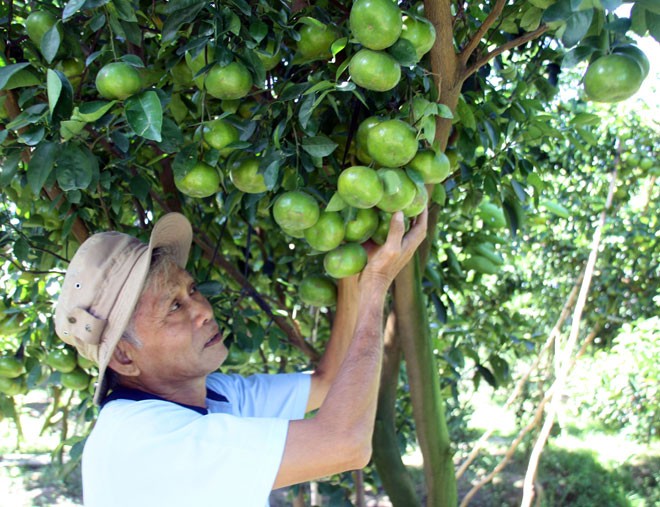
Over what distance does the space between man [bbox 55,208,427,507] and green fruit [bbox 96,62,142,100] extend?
0.50m

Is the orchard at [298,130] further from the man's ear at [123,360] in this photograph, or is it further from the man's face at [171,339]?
the man's ear at [123,360]

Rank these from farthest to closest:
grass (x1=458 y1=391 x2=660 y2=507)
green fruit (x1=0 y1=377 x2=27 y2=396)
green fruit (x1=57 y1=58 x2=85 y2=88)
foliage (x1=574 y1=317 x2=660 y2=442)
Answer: grass (x1=458 y1=391 x2=660 y2=507)
foliage (x1=574 y1=317 x2=660 y2=442)
green fruit (x1=0 y1=377 x2=27 y2=396)
green fruit (x1=57 y1=58 x2=85 y2=88)

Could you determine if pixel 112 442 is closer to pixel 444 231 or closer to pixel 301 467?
pixel 301 467

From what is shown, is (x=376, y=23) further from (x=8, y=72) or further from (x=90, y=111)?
(x=8, y=72)

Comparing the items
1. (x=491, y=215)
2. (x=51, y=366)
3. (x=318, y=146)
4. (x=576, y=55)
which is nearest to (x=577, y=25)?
(x=576, y=55)

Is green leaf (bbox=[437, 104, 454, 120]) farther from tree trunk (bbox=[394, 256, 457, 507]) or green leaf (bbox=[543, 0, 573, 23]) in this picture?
tree trunk (bbox=[394, 256, 457, 507])

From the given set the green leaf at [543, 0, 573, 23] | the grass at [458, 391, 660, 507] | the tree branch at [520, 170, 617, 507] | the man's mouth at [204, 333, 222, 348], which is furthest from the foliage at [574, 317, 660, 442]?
the green leaf at [543, 0, 573, 23]

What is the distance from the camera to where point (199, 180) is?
1563 millimetres

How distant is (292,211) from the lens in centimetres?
146

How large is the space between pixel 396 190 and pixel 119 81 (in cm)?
59

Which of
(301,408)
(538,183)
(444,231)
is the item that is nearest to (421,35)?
(538,183)

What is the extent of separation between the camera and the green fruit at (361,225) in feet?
5.16

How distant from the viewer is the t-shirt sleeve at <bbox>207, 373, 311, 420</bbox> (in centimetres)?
206

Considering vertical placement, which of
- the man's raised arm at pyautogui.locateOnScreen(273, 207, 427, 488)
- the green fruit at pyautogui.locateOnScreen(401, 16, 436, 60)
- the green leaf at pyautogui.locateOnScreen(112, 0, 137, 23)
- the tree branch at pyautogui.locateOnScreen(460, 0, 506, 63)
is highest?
the tree branch at pyautogui.locateOnScreen(460, 0, 506, 63)
